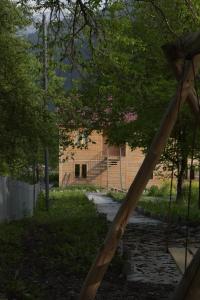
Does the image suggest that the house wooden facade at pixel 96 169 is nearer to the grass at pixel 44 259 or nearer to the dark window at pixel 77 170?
the dark window at pixel 77 170

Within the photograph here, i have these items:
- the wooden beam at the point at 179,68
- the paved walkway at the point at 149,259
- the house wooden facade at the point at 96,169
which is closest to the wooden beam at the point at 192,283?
the wooden beam at the point at 179,68

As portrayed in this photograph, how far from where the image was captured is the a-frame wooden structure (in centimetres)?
416

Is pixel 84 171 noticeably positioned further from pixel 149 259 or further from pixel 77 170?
pixel 149 259

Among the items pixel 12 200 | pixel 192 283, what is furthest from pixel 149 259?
pixel 12 200

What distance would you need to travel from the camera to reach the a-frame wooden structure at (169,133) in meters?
4.16

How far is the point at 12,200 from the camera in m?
17.8

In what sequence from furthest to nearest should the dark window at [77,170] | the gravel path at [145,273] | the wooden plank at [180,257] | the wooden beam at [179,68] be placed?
the dark window at [77,170], the gravel path at [145,273], the wooden plank at [180,257], the wooden beam at [179,68]

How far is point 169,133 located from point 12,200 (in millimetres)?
13748

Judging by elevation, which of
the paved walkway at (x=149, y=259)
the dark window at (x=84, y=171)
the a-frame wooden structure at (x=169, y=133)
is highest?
the a-frame wooden structure at (x=169, y=133)

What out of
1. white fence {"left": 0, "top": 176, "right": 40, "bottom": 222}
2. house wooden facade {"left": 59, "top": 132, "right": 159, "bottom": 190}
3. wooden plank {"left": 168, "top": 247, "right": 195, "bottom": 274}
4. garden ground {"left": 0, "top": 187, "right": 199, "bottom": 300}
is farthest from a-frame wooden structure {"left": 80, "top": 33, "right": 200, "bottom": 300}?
house wooden facade {"left": 59, "top": 132, "right": 159, "bottom": 190}

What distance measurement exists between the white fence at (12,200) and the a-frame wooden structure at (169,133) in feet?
35.3

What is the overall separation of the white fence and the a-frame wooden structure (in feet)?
35.3

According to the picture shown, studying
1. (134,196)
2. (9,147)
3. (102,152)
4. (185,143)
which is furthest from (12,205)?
A: (102,152)

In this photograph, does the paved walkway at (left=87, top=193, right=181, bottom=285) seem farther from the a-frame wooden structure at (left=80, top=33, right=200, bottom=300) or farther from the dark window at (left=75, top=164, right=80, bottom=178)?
the dark window at (left=75, top=164, right=80, bottom=178)
